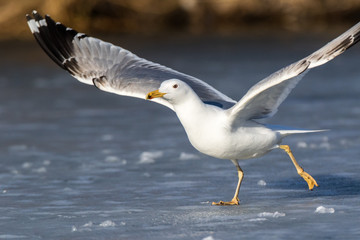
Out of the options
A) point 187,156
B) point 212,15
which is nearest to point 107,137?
point 187,156

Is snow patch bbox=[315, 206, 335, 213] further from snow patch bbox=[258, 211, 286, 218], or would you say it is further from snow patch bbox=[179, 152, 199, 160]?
snow patch bbox=[179, 152, 199, 160]

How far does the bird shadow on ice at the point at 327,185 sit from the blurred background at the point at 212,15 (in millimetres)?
18989

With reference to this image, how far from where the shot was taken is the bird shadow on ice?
6688mm

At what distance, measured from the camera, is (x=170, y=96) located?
6359mm

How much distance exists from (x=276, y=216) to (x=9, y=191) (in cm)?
269

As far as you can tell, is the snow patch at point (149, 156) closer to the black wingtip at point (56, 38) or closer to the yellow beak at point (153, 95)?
the black wingtip at point (56, 38)

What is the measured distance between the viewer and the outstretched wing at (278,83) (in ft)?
19.5

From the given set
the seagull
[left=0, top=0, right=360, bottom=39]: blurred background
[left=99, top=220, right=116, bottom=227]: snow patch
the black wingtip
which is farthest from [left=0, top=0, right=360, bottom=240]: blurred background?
[left=0, top=0, right=360, bottom=39]: blurred background

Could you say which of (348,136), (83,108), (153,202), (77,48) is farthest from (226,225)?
(83,108)

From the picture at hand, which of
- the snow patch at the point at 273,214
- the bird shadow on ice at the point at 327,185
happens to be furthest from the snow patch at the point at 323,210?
the bird shadow on ice at the point at 327,185

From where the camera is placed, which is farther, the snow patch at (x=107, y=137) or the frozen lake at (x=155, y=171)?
the snow patch at (x=107, y=137)

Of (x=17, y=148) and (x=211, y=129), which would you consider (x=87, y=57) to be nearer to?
(x=17, y=148)

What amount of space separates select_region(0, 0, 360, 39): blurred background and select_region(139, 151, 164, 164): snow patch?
17.3 metres

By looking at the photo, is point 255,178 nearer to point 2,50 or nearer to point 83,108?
point 83,108
